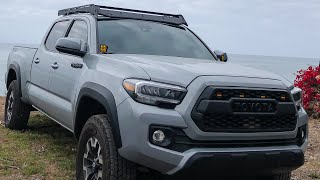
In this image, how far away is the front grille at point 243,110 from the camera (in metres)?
3.33

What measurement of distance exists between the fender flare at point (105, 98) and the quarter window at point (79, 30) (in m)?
0.97

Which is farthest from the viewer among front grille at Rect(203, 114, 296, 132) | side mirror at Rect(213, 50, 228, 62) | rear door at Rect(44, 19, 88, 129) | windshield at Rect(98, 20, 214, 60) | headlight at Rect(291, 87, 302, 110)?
side mirror at Rect(213, 50, 228, 62)

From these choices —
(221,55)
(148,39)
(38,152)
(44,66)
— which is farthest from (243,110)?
(38,152)

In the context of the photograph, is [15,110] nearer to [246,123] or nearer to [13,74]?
[13,74]

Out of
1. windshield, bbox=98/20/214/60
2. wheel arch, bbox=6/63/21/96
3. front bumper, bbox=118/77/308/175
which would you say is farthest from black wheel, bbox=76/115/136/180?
wheel arch, bbox=6/63/21/96

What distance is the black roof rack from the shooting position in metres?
5.17

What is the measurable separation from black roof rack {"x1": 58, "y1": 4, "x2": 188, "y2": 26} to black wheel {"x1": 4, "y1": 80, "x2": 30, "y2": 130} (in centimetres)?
163

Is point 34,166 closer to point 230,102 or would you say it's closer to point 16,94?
point 16,94

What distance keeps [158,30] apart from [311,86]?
657 centimetres

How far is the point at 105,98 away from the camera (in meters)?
3.73

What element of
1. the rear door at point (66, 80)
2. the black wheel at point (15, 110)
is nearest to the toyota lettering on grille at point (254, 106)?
the rear door at point (66, 80)

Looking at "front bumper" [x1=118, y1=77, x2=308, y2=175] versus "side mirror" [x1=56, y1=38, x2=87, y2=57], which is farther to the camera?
"side mirror" [x1=56, y1=38, x2=87, y2=57]

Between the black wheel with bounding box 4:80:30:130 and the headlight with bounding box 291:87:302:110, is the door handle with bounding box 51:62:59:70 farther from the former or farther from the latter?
the headlight with bounding box 291:87:302:110

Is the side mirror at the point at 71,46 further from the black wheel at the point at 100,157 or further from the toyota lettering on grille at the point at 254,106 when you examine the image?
the toyota lettering on grille at the point at 254,106
